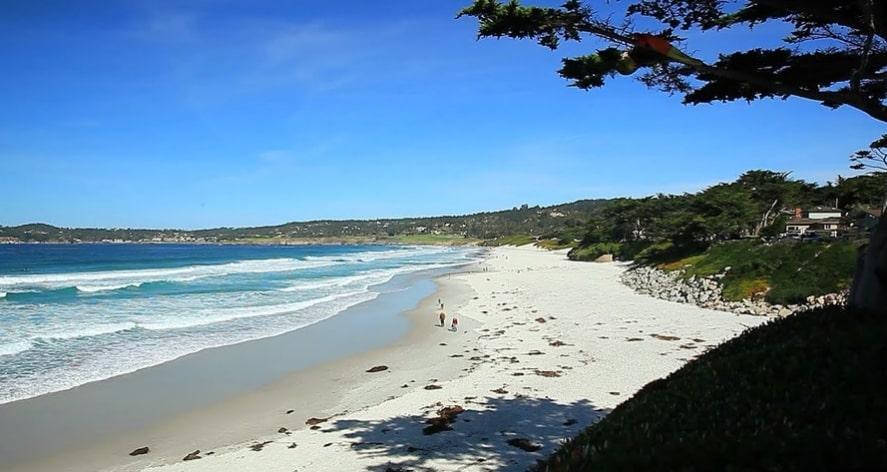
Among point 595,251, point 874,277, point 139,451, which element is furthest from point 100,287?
point 595,251

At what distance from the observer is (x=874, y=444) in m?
3.32

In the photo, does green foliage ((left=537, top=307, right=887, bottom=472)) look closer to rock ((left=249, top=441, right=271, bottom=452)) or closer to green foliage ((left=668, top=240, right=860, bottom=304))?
rock ((left=249, top=441, right=271, bottom=452))

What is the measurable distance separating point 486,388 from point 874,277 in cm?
774

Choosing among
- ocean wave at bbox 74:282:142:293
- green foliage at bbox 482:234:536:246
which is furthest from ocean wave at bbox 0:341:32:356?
green foliage at bbox 482:234:536:246

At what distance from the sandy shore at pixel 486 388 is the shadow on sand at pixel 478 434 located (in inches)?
0.8

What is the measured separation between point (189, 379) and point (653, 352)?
12.1 m

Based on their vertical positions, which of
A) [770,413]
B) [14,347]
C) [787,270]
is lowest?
[14,347]

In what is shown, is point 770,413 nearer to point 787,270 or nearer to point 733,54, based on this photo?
point 733,54

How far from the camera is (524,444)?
8.20m

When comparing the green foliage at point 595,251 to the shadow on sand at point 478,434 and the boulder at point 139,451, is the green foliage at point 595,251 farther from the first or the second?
the boulder at point 139,451

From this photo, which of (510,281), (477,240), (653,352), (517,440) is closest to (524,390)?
(517,440)

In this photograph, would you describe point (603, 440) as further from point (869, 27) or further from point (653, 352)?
point (653, 352)

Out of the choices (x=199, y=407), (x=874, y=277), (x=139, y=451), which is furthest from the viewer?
(x=199, y=407)

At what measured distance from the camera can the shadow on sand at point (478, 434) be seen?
7664 millimetres
